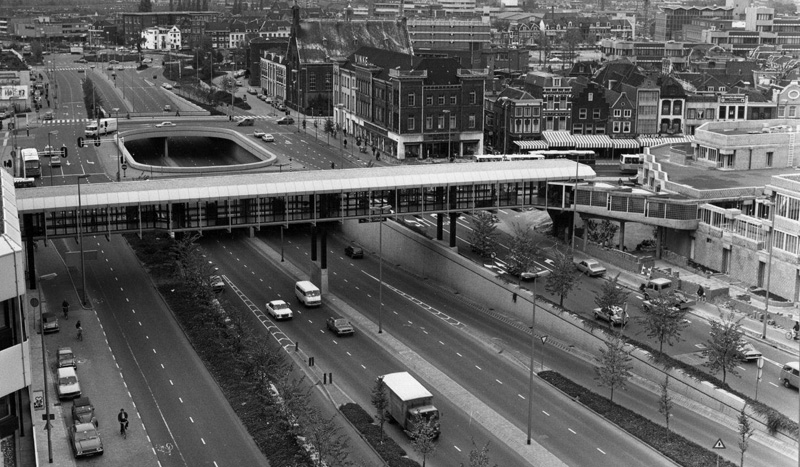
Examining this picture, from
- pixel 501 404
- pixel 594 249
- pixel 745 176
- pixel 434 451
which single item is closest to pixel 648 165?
pixel 745 176

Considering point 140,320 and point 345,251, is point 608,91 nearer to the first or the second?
point 345,251

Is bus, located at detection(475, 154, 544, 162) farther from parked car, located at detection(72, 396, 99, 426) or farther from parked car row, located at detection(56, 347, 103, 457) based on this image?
parked car, located at detection(72, 396, 99, 426)

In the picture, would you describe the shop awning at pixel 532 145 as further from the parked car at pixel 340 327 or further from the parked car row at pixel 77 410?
the parked car row at pixel 77 410

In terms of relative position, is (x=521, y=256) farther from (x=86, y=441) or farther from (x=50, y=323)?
(x=86, y=441)

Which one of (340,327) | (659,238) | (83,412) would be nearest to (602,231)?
(659,238)

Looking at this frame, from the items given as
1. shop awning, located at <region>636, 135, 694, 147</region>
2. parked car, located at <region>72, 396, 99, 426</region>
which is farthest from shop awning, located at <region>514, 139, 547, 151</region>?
parked car, located at <region>72, 396, 99, 426</region>

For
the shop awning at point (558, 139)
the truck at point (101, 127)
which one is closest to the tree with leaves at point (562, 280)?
the shop awning at point (558, 139)
